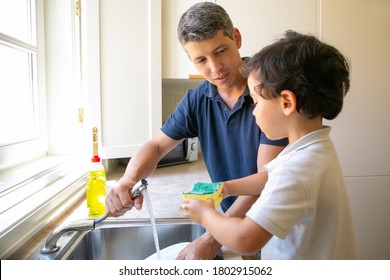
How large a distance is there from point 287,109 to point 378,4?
1610 mm

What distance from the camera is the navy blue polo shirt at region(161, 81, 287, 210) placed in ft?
2.95

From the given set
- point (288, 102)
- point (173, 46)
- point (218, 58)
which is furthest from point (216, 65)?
point (173, 46)

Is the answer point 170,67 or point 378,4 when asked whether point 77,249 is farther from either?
point 378,4

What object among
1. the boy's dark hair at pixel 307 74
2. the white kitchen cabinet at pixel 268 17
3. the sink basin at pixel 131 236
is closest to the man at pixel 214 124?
the sink basin at pixel 131 236

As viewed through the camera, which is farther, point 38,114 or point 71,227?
point 38,114

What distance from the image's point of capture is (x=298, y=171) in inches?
19.9

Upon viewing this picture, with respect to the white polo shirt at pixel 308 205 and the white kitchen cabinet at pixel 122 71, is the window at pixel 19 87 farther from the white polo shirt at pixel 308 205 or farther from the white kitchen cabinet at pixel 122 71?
the white polo shirt at pixel 308 205

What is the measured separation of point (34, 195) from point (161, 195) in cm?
48

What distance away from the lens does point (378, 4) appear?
1701 mm

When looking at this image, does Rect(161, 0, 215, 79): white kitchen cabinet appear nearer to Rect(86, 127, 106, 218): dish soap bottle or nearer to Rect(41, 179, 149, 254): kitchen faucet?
Rect(86, 127, 106, 218): dish soap bottle

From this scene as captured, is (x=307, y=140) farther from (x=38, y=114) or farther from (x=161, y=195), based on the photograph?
(x=38, y=114)

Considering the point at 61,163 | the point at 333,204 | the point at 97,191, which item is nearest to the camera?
the point at 333,204

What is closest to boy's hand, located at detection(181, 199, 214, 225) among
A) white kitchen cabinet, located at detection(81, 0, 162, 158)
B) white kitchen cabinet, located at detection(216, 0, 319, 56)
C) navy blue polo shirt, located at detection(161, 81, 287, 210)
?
navy blue polo shirt, located at detection(161, 81, 287, 210)
